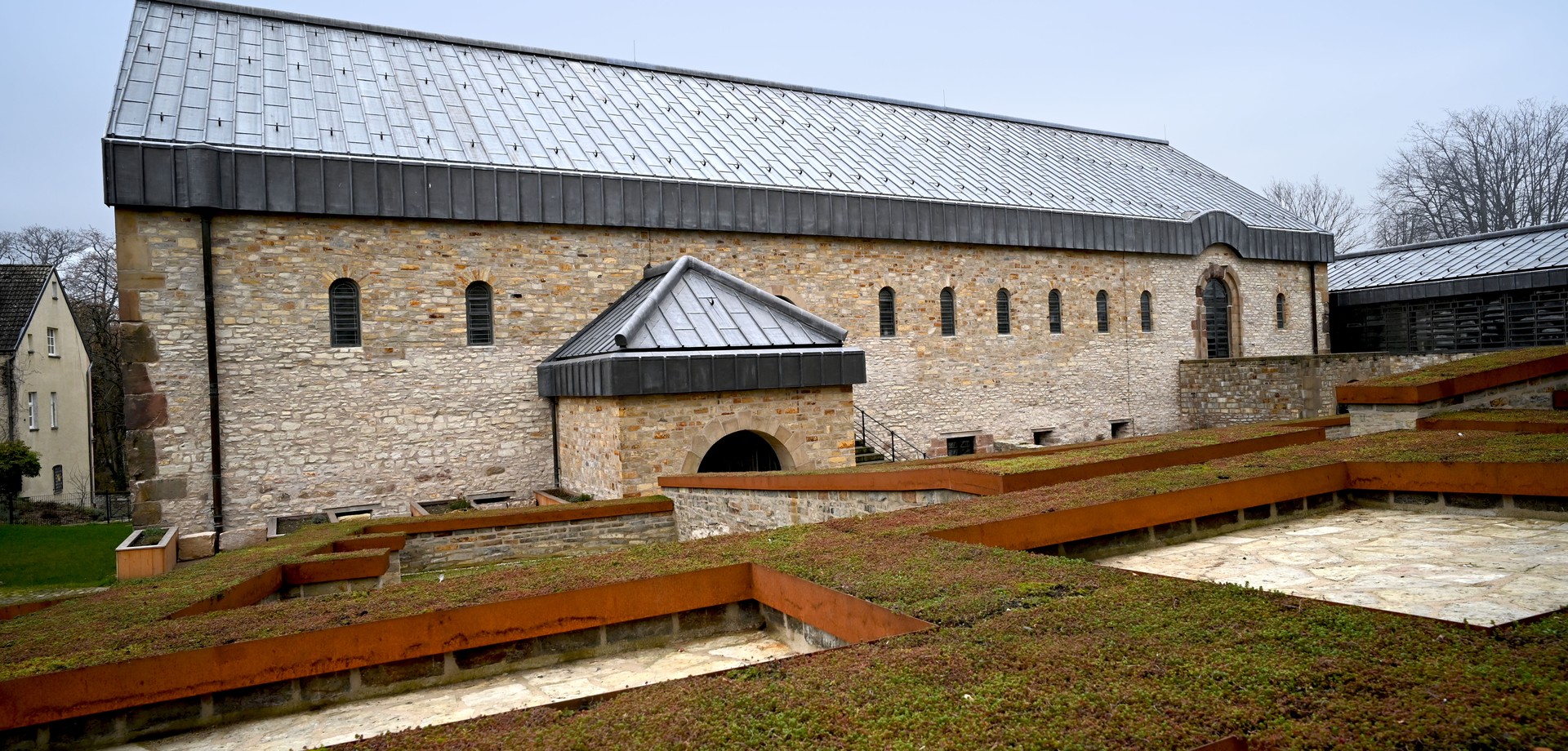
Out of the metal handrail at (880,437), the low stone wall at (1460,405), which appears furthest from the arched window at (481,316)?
the low stone wall at (1460,405)

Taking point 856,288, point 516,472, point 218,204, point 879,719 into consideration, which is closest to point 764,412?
point 516,472

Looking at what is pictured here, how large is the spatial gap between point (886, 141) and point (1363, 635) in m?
20.2

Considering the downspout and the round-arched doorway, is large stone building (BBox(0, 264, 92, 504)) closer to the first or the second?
the round-arched doorway

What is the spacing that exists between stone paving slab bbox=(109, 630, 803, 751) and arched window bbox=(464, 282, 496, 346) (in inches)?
459

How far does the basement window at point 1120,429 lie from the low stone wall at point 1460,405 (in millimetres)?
12116

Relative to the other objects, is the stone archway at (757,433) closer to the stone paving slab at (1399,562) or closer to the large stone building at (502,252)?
the large stone building at (502,252)

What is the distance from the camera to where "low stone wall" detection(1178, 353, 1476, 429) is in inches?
824

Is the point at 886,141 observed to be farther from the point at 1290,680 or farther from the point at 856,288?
the point at 1290,680

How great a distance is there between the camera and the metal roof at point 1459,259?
2328cm

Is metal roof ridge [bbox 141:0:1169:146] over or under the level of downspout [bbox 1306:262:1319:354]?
over

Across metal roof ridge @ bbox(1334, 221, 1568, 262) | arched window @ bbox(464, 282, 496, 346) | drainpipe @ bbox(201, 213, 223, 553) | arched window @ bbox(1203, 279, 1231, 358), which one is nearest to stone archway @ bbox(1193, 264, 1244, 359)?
arched window @ bbox(1203, 279, 1231, 358)

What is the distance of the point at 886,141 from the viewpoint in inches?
874

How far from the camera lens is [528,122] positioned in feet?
55.8

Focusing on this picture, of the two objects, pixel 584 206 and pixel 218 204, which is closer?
pixel 218 204
